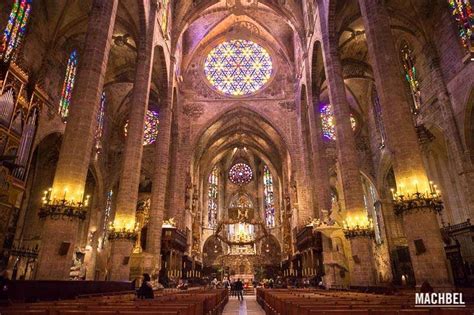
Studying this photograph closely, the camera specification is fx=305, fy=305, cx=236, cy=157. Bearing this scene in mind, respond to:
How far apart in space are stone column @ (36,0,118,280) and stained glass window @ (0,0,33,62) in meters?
5.78

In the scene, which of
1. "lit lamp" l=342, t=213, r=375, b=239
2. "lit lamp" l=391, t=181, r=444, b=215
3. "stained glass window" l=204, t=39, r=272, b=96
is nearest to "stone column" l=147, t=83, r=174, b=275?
"lit lamp" l=342, t=213, r=375, b=239

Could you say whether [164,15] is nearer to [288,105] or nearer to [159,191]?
[159,191]

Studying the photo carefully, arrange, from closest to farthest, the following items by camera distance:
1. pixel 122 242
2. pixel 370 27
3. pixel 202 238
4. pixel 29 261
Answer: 1. pixel 370 27
2. pixel 122 242
3. pixel 29 261
4. pixel 202 238

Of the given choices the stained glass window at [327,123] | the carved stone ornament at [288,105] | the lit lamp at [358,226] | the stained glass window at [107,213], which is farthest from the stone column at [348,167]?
the stained glass window at [107,213]

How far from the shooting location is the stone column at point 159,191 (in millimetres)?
16844

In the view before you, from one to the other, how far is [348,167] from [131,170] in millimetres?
10100

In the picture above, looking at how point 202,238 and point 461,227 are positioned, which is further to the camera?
point 202,238

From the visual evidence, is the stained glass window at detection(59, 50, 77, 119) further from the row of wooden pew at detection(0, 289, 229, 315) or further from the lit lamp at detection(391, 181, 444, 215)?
the lit lamp at detection(391, 181, 444, 215)

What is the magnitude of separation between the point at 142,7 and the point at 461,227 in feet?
66.3

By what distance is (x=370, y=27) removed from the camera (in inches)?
446

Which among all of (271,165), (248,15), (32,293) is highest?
(248,15)

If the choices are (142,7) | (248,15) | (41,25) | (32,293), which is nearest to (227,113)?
(248,15)

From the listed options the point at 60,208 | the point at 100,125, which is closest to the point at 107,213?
the point at 100,125

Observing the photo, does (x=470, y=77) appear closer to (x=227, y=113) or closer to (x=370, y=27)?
(x=370, y=27)
